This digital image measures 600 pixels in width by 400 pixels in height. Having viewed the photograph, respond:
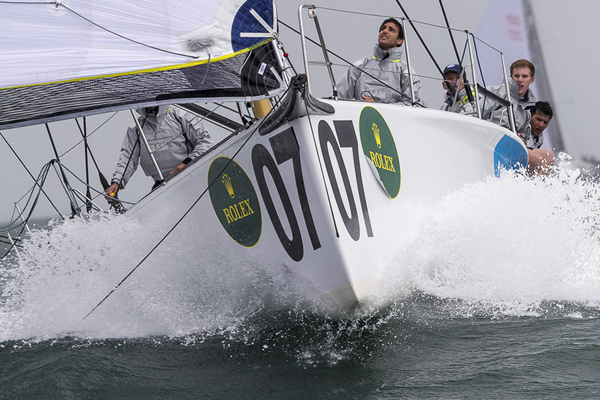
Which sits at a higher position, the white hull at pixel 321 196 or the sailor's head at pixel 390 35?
the sailor's head at pixel 390 35

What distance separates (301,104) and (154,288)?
126 cm

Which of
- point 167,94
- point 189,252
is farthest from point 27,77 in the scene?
point 189,252

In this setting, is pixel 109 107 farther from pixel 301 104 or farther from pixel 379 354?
pixel 379 354

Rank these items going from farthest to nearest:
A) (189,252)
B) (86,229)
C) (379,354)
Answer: (86,229), (189,252), (379,354)

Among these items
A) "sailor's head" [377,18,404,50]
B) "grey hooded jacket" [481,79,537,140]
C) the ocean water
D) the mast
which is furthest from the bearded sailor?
the mast

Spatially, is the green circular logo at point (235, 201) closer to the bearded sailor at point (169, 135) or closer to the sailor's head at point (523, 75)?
the bearded sailor at point (169, 135)

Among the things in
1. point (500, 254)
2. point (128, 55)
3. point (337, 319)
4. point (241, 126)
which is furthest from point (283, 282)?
point (128, 55)

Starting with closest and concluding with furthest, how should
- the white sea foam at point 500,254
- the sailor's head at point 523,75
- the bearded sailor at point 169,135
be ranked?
the white sea foam at point 500,254
the bearded sailor at point 169,135
the sailor's head at point 523,75

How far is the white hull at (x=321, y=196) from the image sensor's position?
2398 millimetres

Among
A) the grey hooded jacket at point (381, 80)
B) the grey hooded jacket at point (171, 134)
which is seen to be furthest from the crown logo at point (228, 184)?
the grey hooded jacket at point (381, 80)

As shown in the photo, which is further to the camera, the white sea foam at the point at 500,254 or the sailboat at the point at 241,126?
the white sea foam at the point at 500,254

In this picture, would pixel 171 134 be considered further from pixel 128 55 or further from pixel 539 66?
pixel 539 66

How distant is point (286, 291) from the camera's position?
263cm

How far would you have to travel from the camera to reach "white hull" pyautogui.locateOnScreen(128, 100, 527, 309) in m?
2.40
